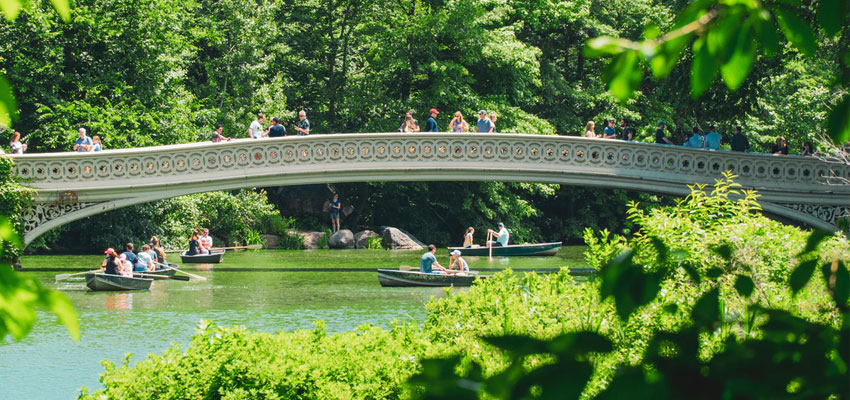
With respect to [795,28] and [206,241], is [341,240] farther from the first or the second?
[795,28]

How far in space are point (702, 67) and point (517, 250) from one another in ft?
97.2

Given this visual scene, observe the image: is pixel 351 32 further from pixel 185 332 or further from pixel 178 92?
pixel 185 332

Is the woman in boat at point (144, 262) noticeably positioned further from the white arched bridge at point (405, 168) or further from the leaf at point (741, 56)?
the leaf at point (741, 56)

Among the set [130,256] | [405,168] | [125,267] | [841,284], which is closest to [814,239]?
[841,284]

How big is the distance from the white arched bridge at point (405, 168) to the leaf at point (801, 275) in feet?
68.6

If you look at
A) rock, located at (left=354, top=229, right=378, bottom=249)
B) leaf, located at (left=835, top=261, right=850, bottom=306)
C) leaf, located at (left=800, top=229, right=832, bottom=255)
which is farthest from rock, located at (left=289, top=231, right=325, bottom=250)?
leaf, located at (left=835, top=261, right=850, bottom=306)

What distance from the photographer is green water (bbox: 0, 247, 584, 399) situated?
13.0 m

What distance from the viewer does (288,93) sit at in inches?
1542

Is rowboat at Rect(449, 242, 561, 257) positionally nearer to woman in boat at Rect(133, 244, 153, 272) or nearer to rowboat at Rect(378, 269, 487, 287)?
rowboat at Rect(378, 269, 487, 287)

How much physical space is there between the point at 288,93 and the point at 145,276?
17270mm

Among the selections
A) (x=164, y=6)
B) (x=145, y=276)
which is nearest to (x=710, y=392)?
(x=145, y=276)

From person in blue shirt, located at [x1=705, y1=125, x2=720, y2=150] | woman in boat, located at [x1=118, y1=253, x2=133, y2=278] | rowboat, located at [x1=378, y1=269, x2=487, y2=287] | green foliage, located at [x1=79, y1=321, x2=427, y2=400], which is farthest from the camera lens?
person in blue shirt, located at [x1=705, y1=125, x2=720, y2=150]

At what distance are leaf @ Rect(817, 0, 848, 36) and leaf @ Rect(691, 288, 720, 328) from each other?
69 cm

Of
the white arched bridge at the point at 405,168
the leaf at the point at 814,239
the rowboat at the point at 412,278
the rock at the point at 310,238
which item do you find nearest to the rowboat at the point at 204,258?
the white arched bridge at the point at 405,168
